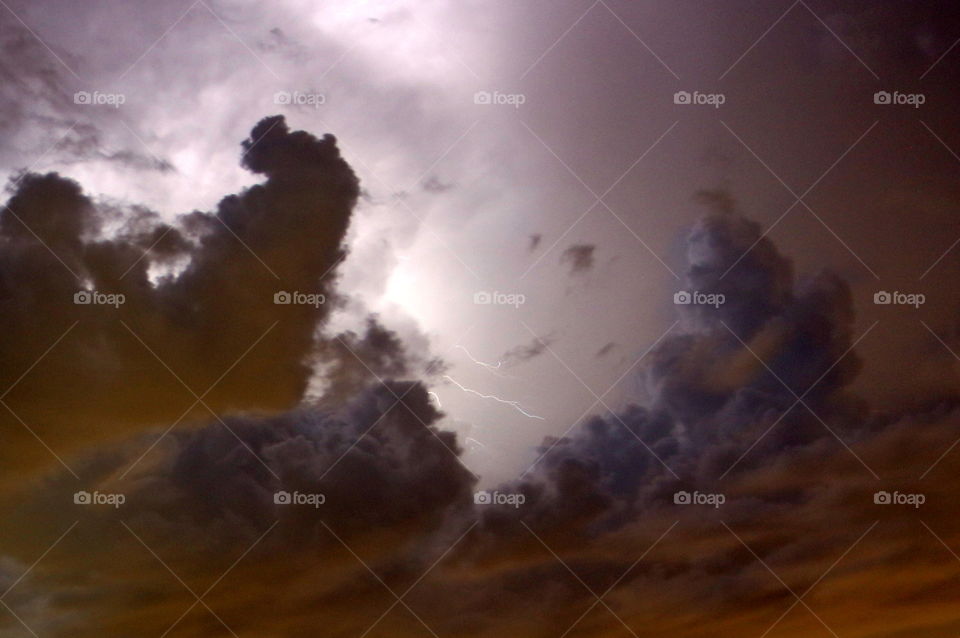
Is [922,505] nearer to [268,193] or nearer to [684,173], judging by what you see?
[684,173]

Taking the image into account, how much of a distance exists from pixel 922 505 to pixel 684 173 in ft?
13.3

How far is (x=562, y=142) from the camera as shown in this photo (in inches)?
368

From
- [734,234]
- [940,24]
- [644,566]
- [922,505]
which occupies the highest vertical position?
[940,24]

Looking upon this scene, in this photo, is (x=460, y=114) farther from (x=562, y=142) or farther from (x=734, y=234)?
(x=734, y=234)

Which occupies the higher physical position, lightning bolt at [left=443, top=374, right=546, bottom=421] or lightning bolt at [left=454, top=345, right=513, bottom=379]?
lightning bolt at [left=454, top=345, right=513, bottom=379]

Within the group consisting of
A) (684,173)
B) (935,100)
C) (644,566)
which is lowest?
(644,566)

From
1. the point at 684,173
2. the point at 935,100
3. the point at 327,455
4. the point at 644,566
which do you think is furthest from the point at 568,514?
the point at 935,100

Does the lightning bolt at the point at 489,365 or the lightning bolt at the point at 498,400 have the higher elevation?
the lightning bolt at the point at 489,365

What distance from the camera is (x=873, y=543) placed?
29.7ft

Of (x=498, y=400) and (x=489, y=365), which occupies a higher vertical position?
(x=489, y=365)

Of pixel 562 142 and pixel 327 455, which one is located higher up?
pixel 562 142

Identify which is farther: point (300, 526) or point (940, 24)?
point (940, 24)

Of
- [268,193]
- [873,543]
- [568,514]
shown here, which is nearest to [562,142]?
[268,193]

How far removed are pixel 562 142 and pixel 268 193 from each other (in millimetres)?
3044
